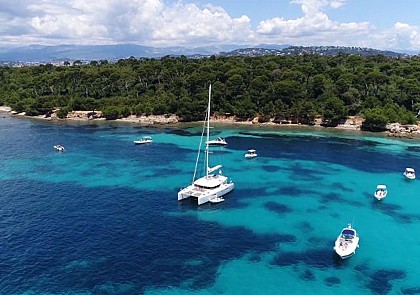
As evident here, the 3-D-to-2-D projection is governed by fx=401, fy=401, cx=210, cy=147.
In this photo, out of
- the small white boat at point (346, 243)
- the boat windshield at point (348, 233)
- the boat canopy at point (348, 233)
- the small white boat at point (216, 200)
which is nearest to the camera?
the small white boat at point (346, 243)

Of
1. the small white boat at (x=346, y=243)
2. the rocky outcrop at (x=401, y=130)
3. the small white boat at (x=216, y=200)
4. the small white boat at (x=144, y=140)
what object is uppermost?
the rocky outcrop at (x=401, y=130)

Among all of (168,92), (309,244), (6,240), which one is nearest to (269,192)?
(309,244)

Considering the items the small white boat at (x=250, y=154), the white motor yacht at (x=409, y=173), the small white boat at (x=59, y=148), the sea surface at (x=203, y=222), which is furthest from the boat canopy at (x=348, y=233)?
the small white boat at (x=59, y=148)

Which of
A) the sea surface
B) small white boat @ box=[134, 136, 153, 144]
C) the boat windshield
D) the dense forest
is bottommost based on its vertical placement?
the sea surface

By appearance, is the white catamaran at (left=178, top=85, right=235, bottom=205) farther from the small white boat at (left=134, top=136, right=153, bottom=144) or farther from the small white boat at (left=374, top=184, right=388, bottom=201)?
the small white boat at (left=134, top=136, right=153, bottom=144)

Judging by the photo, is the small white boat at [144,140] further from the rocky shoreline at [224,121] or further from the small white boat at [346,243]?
the small white boat at [346,243]

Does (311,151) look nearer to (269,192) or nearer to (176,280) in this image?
(269,192)

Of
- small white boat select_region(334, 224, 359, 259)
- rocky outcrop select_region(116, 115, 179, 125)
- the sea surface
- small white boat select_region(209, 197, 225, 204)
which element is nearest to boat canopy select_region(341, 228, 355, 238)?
small white boat select_region(334, 224, 359, 259)
